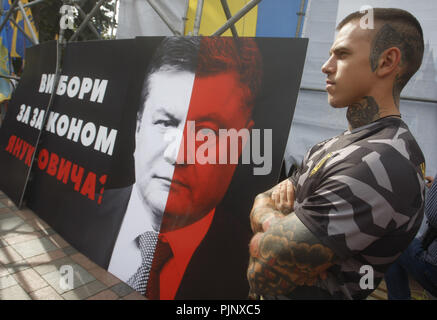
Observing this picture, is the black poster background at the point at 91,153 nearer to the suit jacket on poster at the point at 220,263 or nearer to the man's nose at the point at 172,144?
the man's nose at the point at 172,144

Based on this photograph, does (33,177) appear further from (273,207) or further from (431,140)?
(431,140)

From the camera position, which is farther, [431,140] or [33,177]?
[33,177]

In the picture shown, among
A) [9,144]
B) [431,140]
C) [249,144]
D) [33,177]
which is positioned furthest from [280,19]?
[9,144]

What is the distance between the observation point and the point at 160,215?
199 cm

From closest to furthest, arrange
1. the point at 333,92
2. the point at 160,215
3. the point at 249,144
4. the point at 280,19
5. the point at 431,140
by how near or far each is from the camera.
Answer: the point at 333,92, the point at 249,144, the point at 160,215, the point at 431,140, the point at 280,19

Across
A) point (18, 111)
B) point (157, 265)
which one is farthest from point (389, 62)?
point (18, 111)

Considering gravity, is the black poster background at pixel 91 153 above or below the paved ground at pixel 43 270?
above

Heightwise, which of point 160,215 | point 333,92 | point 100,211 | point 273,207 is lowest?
point 100,211

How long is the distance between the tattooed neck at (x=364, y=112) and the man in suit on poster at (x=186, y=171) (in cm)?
75

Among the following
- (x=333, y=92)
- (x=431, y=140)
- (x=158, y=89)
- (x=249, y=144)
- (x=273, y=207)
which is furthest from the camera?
(x=431, y=140)

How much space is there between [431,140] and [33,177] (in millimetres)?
4634

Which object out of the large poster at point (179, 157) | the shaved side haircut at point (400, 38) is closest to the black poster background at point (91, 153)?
the large poster at point (179, 157)

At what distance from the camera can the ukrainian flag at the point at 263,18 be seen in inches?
158

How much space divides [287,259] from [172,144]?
1330 millimetres
